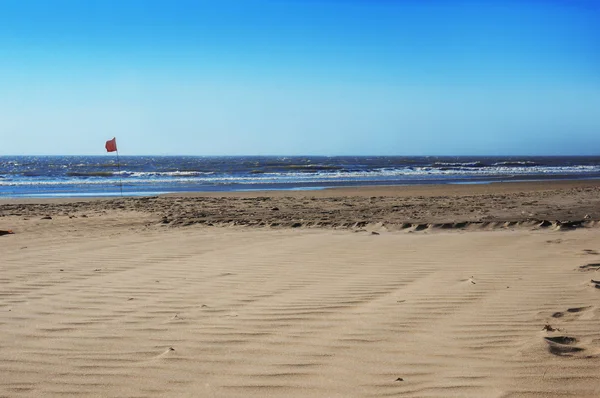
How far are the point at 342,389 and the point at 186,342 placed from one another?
127 centimetres

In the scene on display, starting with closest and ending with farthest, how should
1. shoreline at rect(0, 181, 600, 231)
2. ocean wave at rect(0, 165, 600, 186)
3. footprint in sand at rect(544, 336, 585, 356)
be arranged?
1. footprint in sand at rect(544, 336, 585, 356)
2. shoreline at rect(0, 181, 600, 231)
3. ocean wave at rect(0, 165, 600, 186)

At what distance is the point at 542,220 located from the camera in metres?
9.49

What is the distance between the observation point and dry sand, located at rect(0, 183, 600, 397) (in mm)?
3080

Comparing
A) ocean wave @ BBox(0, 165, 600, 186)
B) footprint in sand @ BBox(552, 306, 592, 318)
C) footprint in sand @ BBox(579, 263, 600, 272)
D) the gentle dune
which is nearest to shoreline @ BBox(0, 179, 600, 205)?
ocean wave @ BBox(0, 165, 600, 186)

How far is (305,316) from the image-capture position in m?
4.27

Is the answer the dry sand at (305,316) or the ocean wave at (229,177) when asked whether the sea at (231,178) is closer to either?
the ocean wave at (229,177)

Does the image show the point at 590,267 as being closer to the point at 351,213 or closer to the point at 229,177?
the point at 351,213

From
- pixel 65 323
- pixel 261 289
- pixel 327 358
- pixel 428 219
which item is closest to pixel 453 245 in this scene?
pixel 428 219

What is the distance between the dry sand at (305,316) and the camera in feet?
10.1

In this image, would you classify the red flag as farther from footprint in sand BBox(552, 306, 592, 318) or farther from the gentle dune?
footprint in sand BBox(552, 306, 592, 318)

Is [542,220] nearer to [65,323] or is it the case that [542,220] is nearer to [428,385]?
[428,385]

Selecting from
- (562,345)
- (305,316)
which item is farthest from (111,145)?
(562,345)

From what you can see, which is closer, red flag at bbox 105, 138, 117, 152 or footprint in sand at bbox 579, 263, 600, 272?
footprint in sand at bbox 579, 263, 600, 272

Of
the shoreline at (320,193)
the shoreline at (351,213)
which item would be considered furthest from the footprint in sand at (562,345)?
the shoreline at (320,193)
